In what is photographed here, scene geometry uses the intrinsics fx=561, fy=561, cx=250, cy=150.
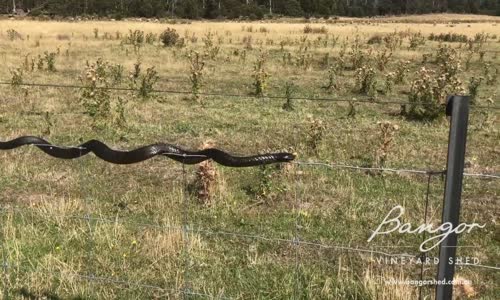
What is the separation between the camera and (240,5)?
2697 inches

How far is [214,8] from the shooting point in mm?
65875

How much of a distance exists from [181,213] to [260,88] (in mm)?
6754

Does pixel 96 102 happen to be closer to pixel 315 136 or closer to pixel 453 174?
pixel 315 136

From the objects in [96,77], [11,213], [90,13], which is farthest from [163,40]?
[90,13]

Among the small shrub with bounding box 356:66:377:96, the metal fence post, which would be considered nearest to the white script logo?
the metal fence post

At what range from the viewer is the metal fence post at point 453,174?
2.55 meters

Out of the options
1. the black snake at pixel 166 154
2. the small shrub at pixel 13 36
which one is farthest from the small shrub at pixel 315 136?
the small shrub at pixel 13 36

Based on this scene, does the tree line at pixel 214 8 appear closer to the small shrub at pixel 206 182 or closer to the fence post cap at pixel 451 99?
the small shrub at pixel 206 182

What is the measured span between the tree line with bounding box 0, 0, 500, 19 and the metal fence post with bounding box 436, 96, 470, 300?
52.5 meters

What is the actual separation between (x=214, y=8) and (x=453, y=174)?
65.7 m

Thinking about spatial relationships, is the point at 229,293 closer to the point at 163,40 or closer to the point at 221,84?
the point at 221,84

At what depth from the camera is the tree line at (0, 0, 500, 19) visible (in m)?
Result: 61.3

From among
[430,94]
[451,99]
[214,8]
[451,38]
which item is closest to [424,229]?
[451,99]

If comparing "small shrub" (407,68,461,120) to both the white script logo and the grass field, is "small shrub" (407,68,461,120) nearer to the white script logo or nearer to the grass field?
the grass field
